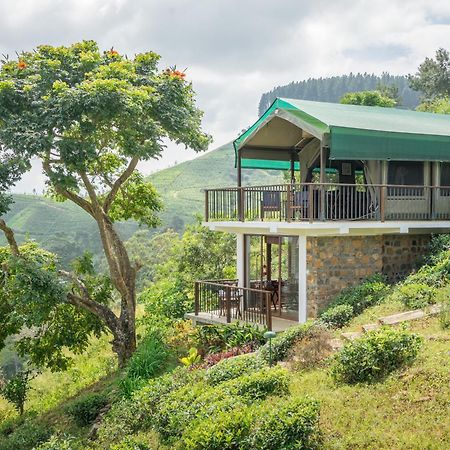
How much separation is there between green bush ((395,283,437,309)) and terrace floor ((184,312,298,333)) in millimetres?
2935

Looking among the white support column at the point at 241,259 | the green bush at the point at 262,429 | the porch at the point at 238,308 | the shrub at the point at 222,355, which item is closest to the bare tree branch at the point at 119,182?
the white support column at the point at 241,259

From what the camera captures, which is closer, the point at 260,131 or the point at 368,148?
the point at 368,148

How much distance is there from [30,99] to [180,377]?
27.7 ft

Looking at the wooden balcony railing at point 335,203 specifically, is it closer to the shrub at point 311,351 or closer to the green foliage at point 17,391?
the shrub at point 311,351

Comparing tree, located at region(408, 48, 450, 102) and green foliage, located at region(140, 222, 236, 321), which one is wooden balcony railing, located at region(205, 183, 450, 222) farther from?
tree, located at region(408, 48, 450, 102)

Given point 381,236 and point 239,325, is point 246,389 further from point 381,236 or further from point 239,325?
point 381,236

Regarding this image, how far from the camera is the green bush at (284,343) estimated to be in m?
12.2

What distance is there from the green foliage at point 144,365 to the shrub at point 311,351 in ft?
12.9

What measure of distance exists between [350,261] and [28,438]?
9.07 metres

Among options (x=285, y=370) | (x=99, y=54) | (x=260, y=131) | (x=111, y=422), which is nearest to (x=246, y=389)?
(x=285, y=370)

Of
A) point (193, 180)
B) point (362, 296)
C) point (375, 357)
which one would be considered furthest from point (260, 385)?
point (193, 180)

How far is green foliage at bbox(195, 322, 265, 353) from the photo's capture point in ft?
47.3

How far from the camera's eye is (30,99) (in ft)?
52.4

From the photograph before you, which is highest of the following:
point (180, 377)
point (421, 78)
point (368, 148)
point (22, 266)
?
point (421, 78)
